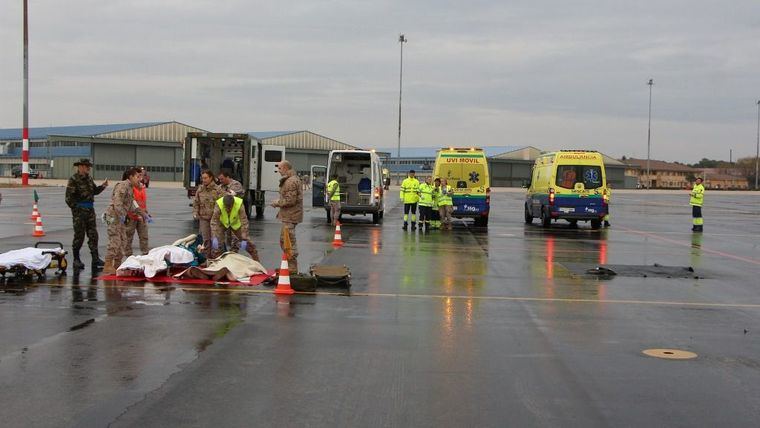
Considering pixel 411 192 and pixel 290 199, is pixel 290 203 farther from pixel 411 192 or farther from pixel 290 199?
pixel 411 192

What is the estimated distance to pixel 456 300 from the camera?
412 inches

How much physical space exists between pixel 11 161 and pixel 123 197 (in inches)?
4172

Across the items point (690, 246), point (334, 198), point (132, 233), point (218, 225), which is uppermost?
point (334, 198)


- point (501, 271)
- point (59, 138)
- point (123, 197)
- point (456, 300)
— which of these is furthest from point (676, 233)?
point (59, 138)

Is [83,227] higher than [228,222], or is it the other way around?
[228,222]

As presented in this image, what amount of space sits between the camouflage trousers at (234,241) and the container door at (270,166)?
14436 mm

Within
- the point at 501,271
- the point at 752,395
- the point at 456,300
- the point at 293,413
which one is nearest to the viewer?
A: the point at 293,413

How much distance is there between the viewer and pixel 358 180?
2816 cm

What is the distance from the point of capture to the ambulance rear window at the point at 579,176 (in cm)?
2523

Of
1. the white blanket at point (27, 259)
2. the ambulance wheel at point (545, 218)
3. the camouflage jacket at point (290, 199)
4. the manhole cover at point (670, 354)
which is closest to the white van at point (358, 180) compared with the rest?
the ambulance wheel at point (545, 218)

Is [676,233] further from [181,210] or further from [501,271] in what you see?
[181,210]

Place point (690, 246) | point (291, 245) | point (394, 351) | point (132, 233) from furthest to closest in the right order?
point (690, 246)
point (132, 233)
point (291, 245)
point (394, 351)

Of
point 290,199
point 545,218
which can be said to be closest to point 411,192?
point 545,218

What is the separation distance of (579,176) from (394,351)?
63.1 ft
